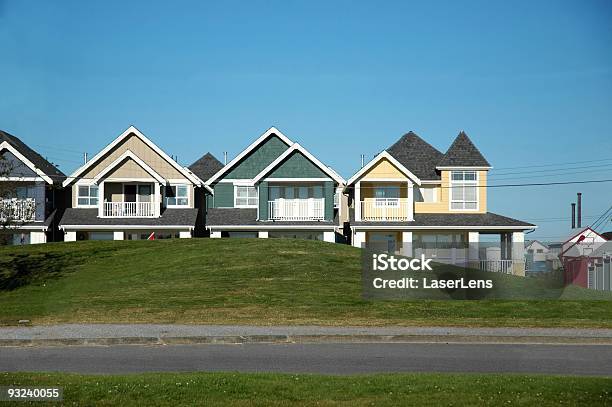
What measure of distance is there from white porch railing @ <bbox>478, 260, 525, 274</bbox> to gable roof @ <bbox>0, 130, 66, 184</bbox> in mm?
26983

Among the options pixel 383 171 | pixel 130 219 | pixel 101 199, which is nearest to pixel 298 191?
pixel 383 171

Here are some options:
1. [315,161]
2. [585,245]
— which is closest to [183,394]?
[585,245]

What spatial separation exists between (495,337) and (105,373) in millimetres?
9937

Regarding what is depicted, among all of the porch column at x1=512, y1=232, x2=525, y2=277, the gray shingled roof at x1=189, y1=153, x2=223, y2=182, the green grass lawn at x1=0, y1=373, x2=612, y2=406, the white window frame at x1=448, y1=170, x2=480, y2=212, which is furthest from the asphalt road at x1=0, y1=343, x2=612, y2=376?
the gray shingled roof at x1=189, y1=153, x2=223, y2=182

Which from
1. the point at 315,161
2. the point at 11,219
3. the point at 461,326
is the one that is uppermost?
the point at 315,161

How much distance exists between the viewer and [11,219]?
3025cm

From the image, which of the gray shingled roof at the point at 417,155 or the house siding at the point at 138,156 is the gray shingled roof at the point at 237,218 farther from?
the gray shingled roof at the point at 417,155

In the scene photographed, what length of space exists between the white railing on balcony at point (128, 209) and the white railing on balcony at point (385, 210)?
1295 cm

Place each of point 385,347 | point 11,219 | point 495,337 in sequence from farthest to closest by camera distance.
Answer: point 11,219 → point 495,337 → point 385,347

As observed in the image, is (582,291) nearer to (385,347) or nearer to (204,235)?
(385,347)

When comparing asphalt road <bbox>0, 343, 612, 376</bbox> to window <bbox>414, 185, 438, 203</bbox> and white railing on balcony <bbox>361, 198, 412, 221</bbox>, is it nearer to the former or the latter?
white railing on balcony <bbox>361, 198, 412, 221</bbox>

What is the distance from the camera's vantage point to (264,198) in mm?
49812

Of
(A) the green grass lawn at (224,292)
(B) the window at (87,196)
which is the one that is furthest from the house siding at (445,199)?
(B) the window at (87,196)

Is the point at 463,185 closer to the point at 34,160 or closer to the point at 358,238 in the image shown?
the point at 358,238
